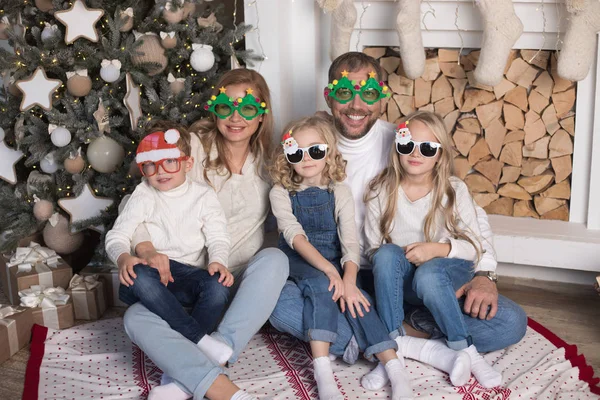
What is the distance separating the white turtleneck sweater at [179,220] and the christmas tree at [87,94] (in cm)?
48

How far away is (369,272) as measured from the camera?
2.67m

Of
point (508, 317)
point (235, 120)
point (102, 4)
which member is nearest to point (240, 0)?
point (102, 4)

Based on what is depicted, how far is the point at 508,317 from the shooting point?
2438 mm

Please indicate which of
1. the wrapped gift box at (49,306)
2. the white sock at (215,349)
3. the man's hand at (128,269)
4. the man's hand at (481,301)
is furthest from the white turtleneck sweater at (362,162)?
the wrapped gift box at (49,306)

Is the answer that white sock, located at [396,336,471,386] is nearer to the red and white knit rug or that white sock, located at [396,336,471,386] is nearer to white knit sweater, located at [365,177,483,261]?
the red and white knit rug

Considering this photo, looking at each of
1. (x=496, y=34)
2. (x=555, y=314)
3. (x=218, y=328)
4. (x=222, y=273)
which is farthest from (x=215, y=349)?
(x=496, y=34)

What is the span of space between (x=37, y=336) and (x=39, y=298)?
7.6 inches

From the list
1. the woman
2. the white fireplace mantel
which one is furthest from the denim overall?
the white fireplace mantel

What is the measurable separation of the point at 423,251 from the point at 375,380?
456mm

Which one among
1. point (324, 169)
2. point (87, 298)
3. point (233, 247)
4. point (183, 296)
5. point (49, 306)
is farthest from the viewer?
point (87, 298)

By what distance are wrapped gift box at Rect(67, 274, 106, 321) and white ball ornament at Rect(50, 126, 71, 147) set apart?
569mm

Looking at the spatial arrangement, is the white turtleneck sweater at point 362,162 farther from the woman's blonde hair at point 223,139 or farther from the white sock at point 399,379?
the white sock at point 399,379

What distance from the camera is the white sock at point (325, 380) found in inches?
85.3

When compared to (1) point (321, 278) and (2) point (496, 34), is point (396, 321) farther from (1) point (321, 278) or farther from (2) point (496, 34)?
(2) point (496, 34)
